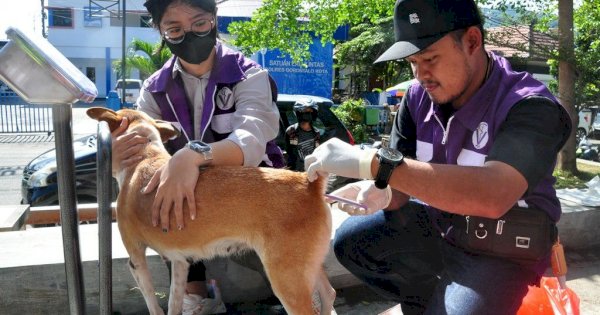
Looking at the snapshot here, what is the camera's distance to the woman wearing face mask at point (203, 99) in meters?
2.70

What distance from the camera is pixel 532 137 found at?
72.7 inches

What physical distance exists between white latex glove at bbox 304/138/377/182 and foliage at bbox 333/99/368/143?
1329 cm

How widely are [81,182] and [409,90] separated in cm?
476

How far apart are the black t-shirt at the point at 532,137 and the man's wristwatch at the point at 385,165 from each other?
362 mm

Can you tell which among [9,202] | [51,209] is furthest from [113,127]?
[9,202]

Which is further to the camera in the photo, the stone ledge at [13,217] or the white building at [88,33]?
the white building at [88,33]

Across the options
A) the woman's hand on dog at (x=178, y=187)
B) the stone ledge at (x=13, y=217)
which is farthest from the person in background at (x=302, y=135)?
the woman's hand on dog at (x=178, y=187)

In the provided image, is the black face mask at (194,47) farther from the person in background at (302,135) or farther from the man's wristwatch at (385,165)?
the person in background at (302,135)

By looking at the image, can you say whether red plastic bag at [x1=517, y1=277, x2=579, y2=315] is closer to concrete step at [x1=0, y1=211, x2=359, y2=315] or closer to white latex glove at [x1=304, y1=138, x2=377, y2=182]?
white latex glove at [x1=304, y1=138, x2=377, y2=182]

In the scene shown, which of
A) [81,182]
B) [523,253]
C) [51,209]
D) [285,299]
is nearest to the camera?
[523,253]

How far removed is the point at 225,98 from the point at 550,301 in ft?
6.66

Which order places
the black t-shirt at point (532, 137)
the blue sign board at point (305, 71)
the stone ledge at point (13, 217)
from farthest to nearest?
1. the blue sign board at point (305, 71)
2. the stone ledge at point (13, 217)
3. the black t-shirt at point (532, 137)

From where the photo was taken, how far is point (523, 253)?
2061 millimetres

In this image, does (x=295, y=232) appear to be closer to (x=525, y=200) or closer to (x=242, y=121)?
(x=242, y=121)
